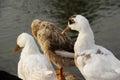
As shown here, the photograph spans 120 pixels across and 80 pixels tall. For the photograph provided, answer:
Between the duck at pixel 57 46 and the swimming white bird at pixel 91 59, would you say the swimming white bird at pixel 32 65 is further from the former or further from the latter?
the duck at pixel 57 46

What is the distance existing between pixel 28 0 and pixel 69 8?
3266mm

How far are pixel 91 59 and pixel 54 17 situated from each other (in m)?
8.05

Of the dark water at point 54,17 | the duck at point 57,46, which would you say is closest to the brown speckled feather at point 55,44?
the duck at point 57,46

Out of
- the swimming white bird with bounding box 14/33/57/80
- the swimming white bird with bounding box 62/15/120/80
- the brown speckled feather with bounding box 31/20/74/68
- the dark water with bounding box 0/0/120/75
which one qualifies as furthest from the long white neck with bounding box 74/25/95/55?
the dark water with bounding box 0/0/120/75

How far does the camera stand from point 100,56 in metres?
7.12

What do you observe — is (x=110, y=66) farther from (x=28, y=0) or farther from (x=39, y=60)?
(x=28, y=0)

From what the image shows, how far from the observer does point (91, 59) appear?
7105 mm

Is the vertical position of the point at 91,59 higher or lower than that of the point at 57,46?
higher

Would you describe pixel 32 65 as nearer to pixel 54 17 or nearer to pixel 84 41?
pixel 84 41

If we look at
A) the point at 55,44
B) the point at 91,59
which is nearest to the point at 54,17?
the point at 55,44

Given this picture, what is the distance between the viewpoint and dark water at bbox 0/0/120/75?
450 inches

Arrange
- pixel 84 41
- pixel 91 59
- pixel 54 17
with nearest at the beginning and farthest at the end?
1. pixel 91 59
2. pixel 84 41
3. pixel 54 17

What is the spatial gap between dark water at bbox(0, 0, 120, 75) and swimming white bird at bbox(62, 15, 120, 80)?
86.7 inches

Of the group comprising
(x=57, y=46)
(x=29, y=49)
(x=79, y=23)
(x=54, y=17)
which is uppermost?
(x=79, y=23)
